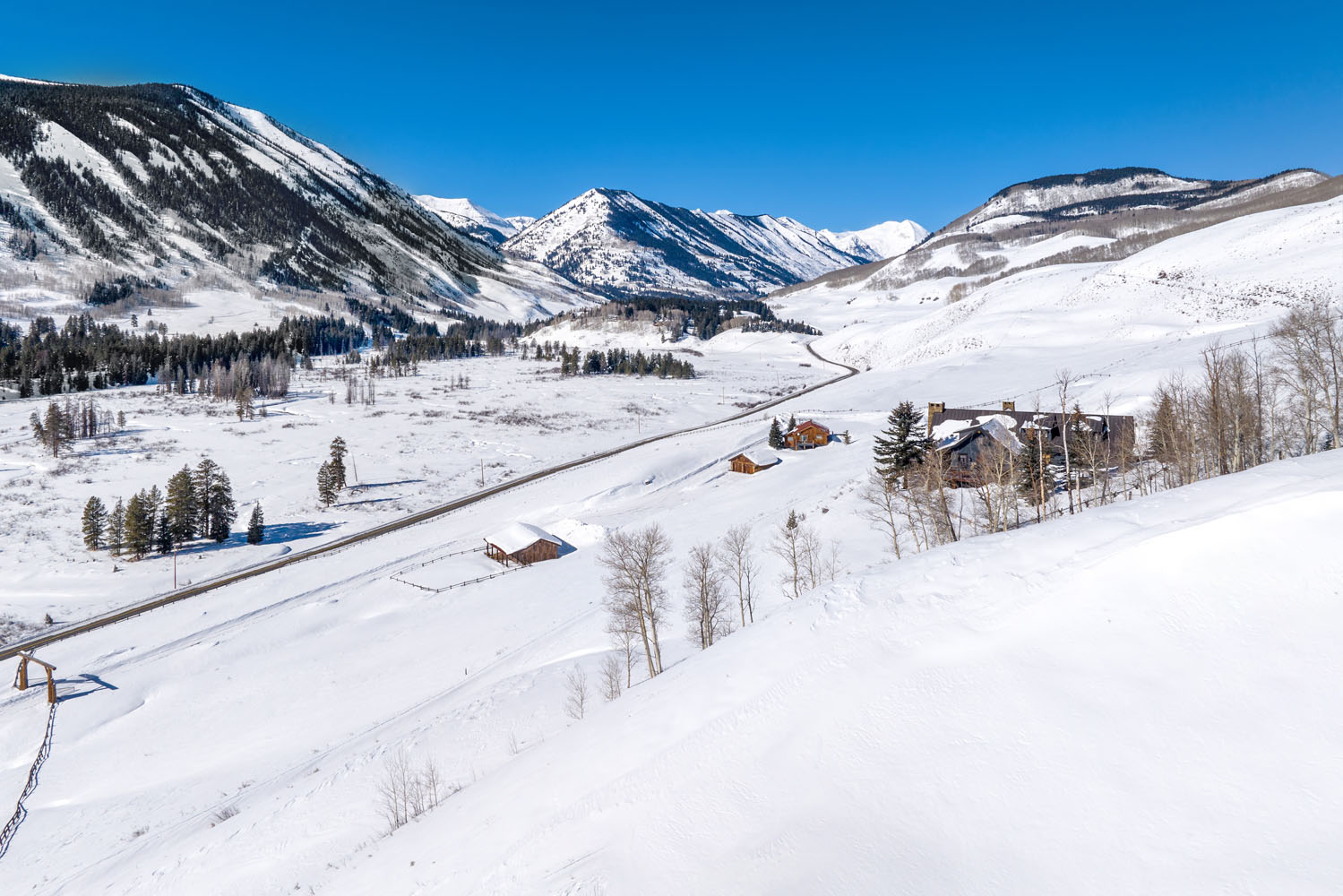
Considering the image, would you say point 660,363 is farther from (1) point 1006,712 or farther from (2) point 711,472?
(1) point 1006,712

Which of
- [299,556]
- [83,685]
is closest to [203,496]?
[299,556]

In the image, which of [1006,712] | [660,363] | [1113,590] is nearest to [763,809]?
[1006,712]

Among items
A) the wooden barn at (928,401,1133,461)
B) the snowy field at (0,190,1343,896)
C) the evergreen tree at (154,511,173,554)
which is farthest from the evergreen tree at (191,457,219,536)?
the wooden barn at (928,401,1133,461)

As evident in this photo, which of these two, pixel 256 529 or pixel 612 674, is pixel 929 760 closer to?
pixel 612 674

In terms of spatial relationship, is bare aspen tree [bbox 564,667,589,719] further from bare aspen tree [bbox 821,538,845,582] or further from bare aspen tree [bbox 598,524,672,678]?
bare aspen tree [bbox 821,538,845,582]

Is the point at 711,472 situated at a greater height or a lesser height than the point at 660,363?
lesser

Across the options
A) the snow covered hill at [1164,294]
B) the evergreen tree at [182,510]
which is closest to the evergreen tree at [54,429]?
the evergreen tree at [182,510]

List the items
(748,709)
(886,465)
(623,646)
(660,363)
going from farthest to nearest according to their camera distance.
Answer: (660,363)
(886,465)
(623,646)
(748,709)
